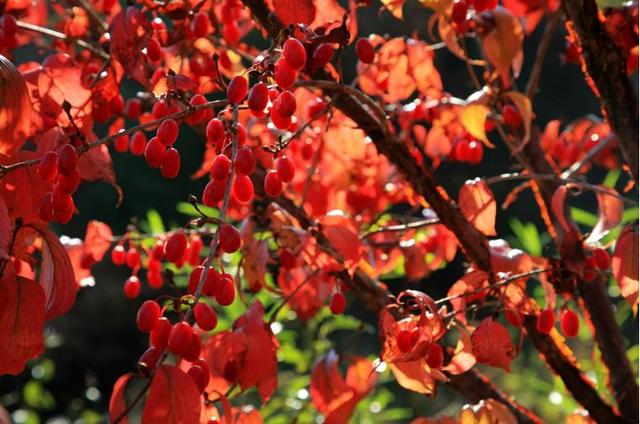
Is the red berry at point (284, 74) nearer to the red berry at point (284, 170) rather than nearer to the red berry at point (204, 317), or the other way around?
the red berry at point (284, 170)

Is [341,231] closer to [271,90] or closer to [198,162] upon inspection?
[271,90]

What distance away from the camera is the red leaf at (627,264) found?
86cm

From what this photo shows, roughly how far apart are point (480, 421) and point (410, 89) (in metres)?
0.52

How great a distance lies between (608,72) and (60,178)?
1.86 feet

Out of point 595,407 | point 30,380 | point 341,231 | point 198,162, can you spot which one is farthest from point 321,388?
point 198,162

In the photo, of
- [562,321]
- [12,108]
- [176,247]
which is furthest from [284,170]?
[562,321]

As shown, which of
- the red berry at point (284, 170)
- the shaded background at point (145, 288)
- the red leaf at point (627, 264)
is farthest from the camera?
the shaded background at point (145, 288)

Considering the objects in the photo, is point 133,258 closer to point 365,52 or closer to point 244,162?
point 365,52

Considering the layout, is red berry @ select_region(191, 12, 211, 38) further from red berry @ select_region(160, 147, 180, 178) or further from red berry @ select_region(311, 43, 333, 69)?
red berry @ select_region(160, 147, 180, 178)

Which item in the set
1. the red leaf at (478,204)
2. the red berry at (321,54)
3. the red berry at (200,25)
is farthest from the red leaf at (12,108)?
the red leaf at (478,204)

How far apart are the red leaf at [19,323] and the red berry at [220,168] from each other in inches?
6.8

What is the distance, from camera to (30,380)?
3.30 metres

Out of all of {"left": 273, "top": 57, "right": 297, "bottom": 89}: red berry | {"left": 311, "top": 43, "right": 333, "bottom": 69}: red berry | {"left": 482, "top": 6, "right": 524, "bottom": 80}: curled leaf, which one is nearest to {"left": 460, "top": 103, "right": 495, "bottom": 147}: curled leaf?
{"left": 482, "top": 6, "right": 524, "bottom": 80}: curled leaf

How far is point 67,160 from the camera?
0.68 m
